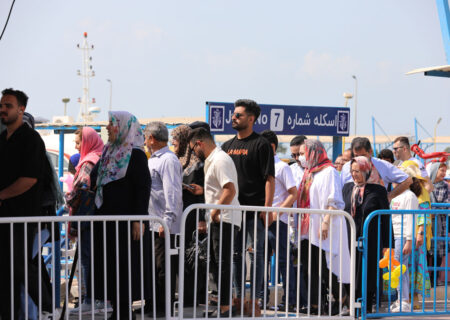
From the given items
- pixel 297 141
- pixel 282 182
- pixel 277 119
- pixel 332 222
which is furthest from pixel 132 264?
pixel 277 119

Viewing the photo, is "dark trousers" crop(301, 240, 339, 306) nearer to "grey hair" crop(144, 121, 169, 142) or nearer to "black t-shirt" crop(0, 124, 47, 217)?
"grey hair" crop(144, 121, 169, 142)

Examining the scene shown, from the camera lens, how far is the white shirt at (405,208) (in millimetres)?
8070

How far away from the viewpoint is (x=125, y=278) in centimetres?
635

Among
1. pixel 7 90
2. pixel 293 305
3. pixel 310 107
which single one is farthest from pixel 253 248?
pixel 310 107

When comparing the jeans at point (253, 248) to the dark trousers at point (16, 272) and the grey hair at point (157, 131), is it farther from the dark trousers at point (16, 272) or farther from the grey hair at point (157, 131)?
the dark trousers at point (16, 272)

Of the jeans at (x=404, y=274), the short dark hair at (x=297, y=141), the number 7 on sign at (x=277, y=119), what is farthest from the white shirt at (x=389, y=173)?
the number 7 on sign at (x=277, y=119)

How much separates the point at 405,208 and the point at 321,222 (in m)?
1.80

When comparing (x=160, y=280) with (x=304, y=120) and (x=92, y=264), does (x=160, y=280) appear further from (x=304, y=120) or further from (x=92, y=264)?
(x=304, y=120)

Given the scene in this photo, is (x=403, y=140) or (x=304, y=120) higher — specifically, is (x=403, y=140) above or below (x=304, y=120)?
below

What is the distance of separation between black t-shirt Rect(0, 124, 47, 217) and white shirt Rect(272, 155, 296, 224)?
2792 mm

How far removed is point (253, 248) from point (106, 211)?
1.31 metres

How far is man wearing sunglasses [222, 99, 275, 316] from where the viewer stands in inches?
276

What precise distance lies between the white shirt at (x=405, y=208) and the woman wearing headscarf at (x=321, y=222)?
0.89m

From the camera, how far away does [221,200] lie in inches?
269
